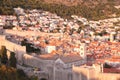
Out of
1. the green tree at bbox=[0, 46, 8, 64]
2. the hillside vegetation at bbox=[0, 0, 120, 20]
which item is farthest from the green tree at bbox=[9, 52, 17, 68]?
the hillside vegetation at bbox=[0, 0, 120, 20]

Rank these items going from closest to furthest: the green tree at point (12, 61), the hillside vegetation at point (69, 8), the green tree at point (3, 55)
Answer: the green tree at point (12, 61)
the green tree at point (3, 55)
the hillside vegetation at point (69, 8)

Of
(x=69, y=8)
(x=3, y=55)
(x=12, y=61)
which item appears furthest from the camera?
(x=69, y=8)

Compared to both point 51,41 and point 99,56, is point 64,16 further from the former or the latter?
point 99,56

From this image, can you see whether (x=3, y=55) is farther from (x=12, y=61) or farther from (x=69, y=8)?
(x=69, y=8)

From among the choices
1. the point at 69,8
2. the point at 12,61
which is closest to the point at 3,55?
the point at 12,61

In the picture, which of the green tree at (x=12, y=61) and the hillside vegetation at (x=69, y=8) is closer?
the green tree at (x=12, y=61)

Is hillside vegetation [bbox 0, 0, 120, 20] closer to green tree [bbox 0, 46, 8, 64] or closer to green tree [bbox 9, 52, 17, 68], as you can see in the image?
green tree [bbox 0, 46, 8, 64]

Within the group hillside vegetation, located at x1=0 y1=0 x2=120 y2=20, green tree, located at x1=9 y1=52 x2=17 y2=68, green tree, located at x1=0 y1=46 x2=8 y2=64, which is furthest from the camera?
hillside vegetation, located at x1=0 y1=0 x2=120 y2=20

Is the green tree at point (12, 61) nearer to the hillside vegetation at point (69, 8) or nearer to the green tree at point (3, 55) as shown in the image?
the green tree at point (3, 55)

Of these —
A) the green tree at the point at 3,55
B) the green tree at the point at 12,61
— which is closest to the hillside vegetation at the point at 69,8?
the green tree at the point at 3,55

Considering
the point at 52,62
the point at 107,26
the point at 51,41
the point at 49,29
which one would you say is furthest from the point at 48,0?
the point at 52,62

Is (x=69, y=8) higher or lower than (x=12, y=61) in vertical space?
higher
